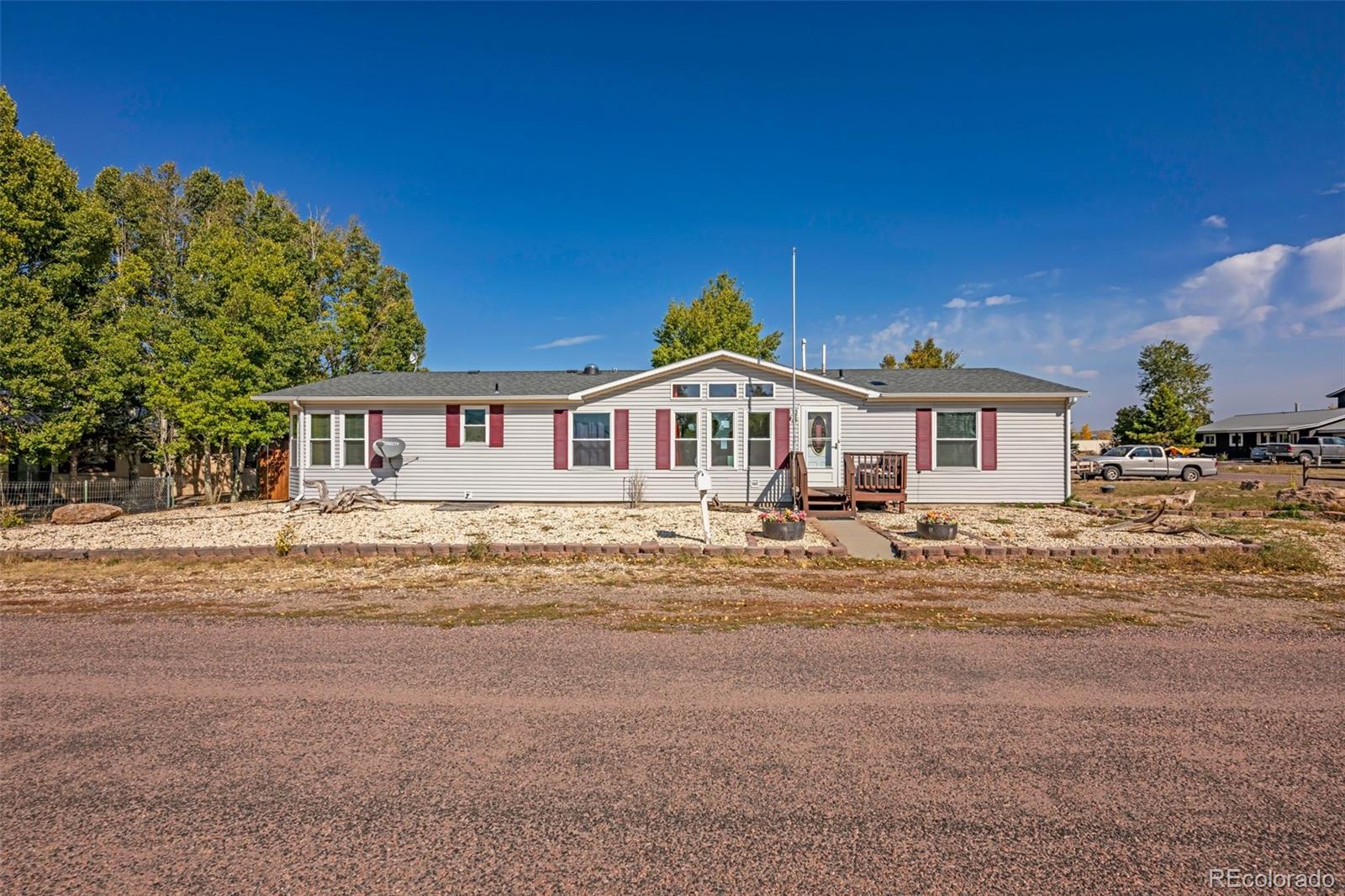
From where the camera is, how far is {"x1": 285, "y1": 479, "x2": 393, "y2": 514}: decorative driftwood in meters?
14.2

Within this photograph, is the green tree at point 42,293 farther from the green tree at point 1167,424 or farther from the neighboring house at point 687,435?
the green tree at point 1167,424

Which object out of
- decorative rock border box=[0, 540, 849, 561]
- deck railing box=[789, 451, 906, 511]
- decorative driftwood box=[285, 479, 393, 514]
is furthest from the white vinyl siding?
decorative rock border box=[0, 540, 849, 561]

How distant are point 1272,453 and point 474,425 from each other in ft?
151

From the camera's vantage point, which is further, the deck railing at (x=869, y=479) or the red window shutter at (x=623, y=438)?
the red window shutter at (x=623, y=438)

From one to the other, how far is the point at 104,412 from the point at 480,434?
36.0ft

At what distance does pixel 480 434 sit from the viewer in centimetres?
1655

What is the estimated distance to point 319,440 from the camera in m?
16.6

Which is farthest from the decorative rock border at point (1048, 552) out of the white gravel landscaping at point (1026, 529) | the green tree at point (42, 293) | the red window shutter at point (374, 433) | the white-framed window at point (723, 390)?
the green tree at point (42, 293)

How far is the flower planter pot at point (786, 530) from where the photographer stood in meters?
10.3

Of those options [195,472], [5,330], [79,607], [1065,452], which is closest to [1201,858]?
[79,607]

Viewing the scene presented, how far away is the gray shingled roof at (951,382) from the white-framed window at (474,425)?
8.96 meters

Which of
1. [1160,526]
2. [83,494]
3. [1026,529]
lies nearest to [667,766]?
[1026,529]

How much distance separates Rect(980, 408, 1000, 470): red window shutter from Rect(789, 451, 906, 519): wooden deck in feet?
8.39

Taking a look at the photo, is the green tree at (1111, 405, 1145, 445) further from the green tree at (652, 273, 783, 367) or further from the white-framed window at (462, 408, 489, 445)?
the white-framed window at (462, 408, 489, 445)
